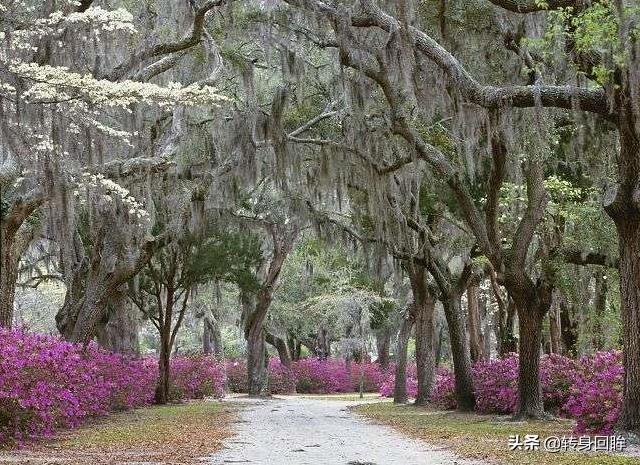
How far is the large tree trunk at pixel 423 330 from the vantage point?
19141 millimetres

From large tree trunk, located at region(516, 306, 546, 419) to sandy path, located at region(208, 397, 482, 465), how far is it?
2253 mm

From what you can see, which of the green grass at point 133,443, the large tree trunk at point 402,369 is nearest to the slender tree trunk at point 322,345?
the large tree trunk at point 402,369

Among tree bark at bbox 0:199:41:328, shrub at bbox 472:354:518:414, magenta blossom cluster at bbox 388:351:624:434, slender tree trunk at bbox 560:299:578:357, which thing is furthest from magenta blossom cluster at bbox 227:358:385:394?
tree bark at bbox 0:199:41:328

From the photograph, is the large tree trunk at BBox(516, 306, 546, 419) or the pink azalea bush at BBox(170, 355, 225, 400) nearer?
the large tree trunk at BBox(516, 306, 546, 419)

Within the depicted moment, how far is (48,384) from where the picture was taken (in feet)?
32.9

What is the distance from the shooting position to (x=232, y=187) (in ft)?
54.1

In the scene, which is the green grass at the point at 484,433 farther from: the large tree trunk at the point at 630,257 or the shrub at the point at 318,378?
the shrub at the point at 318,378

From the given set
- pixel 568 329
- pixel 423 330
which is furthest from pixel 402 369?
pixel 568 329

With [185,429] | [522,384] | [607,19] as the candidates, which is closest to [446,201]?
[522,384]

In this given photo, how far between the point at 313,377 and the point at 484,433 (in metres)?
26.3

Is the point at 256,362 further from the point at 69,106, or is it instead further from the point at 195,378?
the point at 69,106

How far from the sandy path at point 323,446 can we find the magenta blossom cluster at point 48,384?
2334mm

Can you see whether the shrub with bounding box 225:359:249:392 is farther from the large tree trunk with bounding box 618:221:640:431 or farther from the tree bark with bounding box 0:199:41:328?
the large tree trunk with bounding box 618:221:640:431

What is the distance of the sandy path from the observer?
7.59 metres
